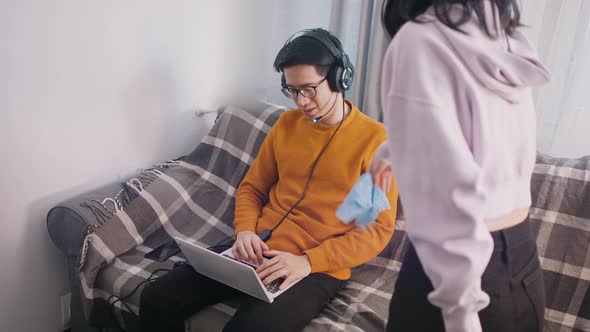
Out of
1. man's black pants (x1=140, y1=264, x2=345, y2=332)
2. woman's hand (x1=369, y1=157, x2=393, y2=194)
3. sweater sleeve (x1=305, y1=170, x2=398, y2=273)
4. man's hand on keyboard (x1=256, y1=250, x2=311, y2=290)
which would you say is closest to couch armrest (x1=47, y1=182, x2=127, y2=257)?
man's black pants (x1=140, y1=264, x2=345, y2=332)

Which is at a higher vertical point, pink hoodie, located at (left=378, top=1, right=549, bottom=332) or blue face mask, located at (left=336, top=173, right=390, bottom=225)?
pink hoodie, located at (left=378, top=1, right=549, bottom=332)

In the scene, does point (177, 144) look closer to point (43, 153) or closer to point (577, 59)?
point (43, 153)

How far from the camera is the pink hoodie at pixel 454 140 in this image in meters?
0.55

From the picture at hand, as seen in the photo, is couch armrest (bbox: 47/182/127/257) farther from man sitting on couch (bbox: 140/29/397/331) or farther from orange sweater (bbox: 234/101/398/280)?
orange sweater (bbox: 234/101/398/280)

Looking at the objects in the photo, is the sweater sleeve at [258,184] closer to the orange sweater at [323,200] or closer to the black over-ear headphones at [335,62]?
the orange sweater at [323,200]

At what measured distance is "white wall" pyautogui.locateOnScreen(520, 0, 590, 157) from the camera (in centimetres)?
145

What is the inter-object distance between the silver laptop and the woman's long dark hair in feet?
2.04

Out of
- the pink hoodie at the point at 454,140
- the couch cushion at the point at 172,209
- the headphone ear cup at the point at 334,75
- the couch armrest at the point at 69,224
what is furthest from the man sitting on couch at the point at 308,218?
the pink hoodie at the point at 454,140

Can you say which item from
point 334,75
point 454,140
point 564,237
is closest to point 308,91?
point 334,75

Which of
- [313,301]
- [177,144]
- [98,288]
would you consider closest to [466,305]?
[313,301]

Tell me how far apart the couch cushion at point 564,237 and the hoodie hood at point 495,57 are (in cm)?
83

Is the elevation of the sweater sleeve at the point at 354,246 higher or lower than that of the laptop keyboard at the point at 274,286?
higher

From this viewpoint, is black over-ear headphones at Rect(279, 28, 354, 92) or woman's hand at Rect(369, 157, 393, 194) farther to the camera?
black over-ear headphones at Rect(279, 28, 354, 92)

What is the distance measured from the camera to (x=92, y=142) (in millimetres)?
1558
